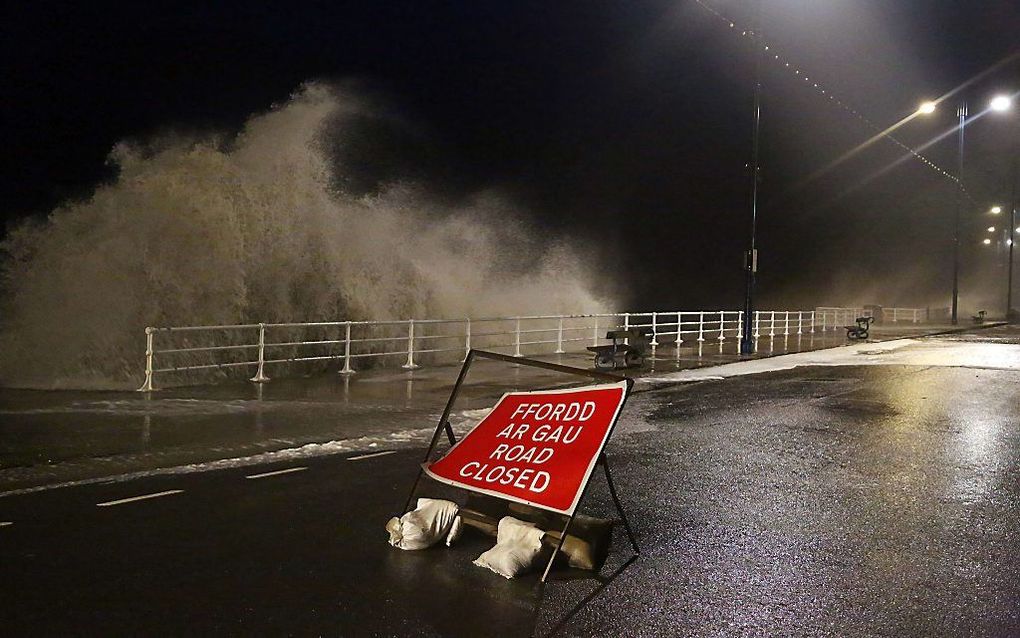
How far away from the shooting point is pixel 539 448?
5477 mm

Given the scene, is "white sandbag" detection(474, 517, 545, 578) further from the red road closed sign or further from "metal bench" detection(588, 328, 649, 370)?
"metal bench" detection(588, 328, 649, 370)

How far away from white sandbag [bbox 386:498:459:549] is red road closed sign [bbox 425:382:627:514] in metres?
0.20

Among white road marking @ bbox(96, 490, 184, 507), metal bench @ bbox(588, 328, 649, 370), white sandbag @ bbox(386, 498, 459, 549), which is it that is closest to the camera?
white sandbag @ bbox(386, 498, 459, 549)

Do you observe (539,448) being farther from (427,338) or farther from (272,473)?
(427,338)

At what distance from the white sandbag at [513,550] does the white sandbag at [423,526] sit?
399mm

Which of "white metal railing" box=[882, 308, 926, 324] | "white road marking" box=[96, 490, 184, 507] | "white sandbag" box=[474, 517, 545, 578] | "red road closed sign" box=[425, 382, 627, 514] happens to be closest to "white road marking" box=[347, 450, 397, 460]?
"white road marking" box=[96, 490, 184, 507]

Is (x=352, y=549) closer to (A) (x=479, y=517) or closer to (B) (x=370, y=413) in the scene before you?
(A) (x=479, y=517)

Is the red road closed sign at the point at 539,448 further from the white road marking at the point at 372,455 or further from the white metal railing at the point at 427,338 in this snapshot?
the white metal railing at the point at 427,338

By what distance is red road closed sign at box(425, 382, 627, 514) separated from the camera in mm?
5062

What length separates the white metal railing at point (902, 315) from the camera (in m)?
55.9

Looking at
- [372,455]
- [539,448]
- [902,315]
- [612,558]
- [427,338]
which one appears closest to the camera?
[612,558]

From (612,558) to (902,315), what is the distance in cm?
5997

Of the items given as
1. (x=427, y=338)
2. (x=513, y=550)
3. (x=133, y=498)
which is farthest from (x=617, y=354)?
(x=513, y=550)

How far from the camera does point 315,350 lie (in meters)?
31.9
